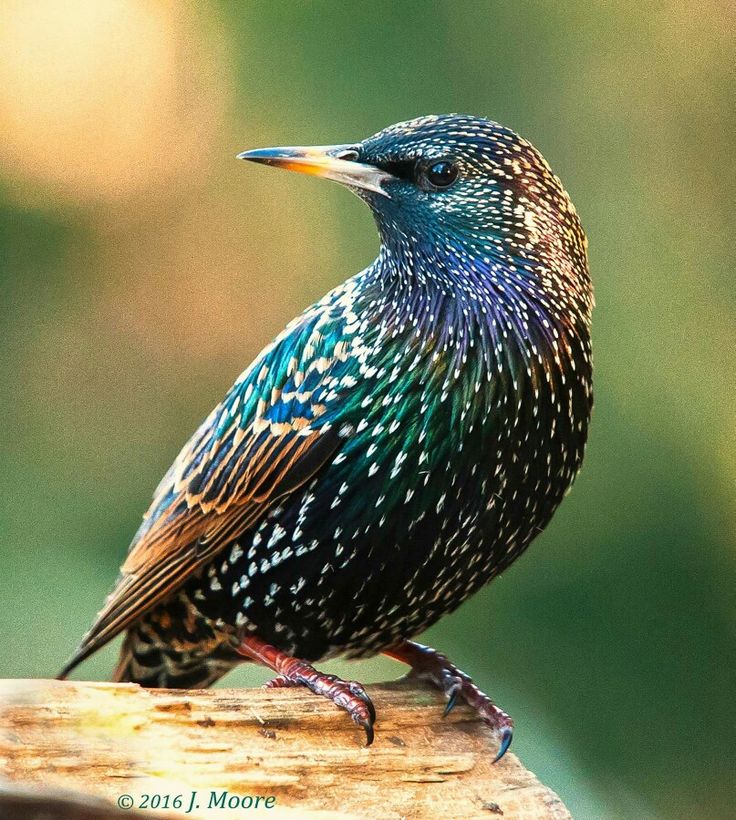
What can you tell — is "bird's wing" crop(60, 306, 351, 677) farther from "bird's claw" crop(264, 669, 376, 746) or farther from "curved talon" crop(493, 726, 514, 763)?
"curved talon" crop(493, 726, 514, 763)

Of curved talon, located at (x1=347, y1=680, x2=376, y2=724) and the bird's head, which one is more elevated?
the bird's head

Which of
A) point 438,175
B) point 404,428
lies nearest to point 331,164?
point 438,175

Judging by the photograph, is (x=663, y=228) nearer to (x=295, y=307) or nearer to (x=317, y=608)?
(x=295, y=307)

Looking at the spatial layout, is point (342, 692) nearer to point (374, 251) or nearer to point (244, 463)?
point (244, 463)

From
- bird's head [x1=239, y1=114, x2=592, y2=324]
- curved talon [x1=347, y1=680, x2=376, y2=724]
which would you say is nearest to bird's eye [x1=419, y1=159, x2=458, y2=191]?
bird's head [x1=239, y1=114, x2=592, y2=324]

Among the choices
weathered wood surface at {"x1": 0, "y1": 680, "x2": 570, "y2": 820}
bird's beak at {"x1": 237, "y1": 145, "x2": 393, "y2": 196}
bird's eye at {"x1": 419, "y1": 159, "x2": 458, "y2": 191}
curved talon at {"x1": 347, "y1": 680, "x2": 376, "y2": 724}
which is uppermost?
bird's eye at {"x1": 419, "y1": 159, "x2": 458, "y2": 191}

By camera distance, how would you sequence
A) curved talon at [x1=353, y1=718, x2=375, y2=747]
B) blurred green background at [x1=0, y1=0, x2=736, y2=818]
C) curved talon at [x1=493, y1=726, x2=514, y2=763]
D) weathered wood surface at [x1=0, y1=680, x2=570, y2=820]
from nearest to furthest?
1. weathered wood surface at [x1=0, y1=680, x2=570, y2=820]
2. curved talon at [x1=353, y1=718, x2=375, y2=747]
3. curved talon at [x1=493, y1=726, x2=514, y2=763]
4. blurred green background at [x1=0, y1=0, x2=736, y2=818]

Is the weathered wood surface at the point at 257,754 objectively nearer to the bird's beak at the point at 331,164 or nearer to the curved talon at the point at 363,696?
the curved talon at the point at 363,696
